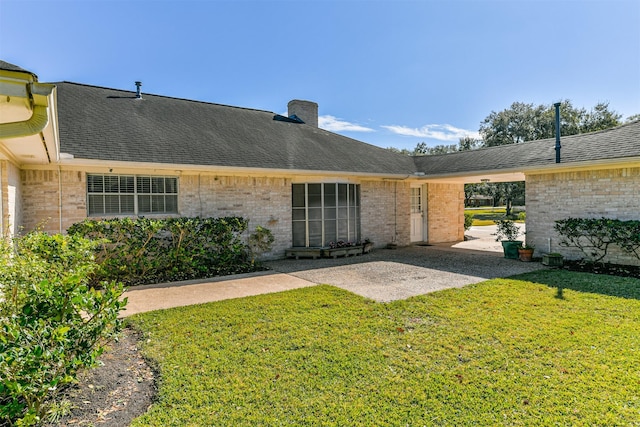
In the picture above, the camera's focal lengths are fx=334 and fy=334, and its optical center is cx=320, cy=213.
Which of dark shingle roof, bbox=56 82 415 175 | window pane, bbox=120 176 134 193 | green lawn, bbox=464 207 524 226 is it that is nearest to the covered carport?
dark shingle roof, bbox=56 82 415 175

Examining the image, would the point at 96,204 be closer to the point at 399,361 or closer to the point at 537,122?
the point at 399,361

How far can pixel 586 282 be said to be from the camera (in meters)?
7.42

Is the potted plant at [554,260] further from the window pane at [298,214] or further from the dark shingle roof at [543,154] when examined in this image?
the window pane at [298,214]

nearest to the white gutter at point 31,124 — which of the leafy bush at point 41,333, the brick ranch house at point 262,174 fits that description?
the leafy bush at point 41,333

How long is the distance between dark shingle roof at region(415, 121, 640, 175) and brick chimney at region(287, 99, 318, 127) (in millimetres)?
5627

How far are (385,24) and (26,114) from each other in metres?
11.5

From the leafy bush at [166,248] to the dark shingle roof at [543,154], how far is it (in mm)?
8880

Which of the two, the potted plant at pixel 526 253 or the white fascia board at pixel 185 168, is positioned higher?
the white fascia board at pixel 185 168

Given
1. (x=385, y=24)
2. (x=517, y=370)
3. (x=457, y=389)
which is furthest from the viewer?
(x=385, y=24)

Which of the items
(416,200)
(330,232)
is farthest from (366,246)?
(416,200)

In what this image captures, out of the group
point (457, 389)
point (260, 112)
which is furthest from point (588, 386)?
point (260, 112)

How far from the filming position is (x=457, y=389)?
329 cm

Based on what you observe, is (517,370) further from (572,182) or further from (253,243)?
(572,182)

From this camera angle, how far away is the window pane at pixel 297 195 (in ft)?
37.5
